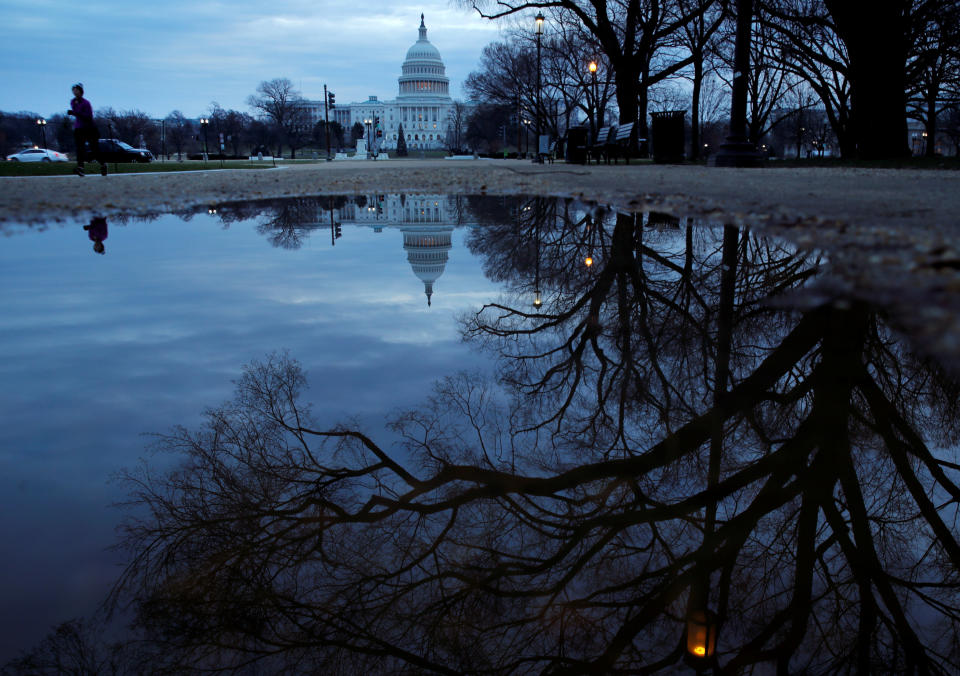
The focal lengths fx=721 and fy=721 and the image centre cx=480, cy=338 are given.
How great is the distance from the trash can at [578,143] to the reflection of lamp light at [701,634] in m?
28.5

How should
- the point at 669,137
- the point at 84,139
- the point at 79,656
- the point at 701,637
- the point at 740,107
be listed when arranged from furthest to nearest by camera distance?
1. the point at 669,137
2. the point at 84,139
3. the point at 740,107
4. the point at 701,637
5. the point at 79,656

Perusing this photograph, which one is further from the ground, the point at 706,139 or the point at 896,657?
the point at 706,139

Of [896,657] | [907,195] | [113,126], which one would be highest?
[113,126]

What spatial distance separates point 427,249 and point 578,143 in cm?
2487

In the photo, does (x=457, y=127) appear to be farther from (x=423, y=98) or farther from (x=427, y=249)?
(x=427, y=249)

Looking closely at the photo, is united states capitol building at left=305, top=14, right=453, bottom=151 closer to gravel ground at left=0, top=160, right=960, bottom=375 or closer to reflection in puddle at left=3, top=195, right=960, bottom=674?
gravel ground at left=0, top=160, right=960, bottom=375

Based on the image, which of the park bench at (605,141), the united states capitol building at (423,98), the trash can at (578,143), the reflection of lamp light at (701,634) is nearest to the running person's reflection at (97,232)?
the reflection of lamp light at (701,634)

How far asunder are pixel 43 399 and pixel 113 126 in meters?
109

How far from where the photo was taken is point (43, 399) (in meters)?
2.53

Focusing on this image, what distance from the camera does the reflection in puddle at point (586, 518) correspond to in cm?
142

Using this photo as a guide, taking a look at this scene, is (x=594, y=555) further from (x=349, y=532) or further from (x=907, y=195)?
(x=907, y=195)

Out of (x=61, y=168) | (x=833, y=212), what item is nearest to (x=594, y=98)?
(x=61, y=168)

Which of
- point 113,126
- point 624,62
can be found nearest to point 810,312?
point 624,62

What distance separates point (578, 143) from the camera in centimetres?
2927
